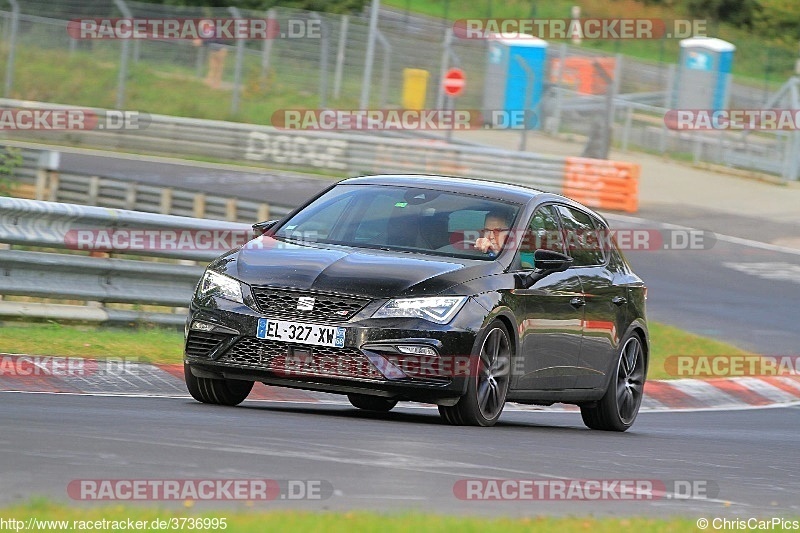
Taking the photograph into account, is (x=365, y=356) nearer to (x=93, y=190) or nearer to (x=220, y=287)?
(x=220, y=287)

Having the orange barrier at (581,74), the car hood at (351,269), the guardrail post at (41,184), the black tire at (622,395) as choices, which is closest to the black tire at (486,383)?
the car hood at (351,269)

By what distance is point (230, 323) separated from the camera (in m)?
10.0

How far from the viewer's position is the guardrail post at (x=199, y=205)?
82.4 ft

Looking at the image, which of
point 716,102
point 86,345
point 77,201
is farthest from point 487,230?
point 716,102

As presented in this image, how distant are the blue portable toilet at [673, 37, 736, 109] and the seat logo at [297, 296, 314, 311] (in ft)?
104

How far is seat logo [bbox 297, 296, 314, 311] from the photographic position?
387 inches

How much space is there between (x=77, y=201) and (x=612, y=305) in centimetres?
1594

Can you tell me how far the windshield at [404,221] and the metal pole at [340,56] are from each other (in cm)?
2528

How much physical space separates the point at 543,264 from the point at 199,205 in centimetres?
1497

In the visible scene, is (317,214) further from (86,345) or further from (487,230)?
(86,345)

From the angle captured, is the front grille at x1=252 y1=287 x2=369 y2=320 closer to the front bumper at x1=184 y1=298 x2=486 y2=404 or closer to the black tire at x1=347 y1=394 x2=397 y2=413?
the front bumper at x1=184 y1=298 x2=486 y2=404

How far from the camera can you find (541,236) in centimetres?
1129

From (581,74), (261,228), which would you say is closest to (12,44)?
(581,74)

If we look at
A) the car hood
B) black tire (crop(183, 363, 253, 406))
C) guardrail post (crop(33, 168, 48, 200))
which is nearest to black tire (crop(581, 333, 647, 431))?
the car hood
